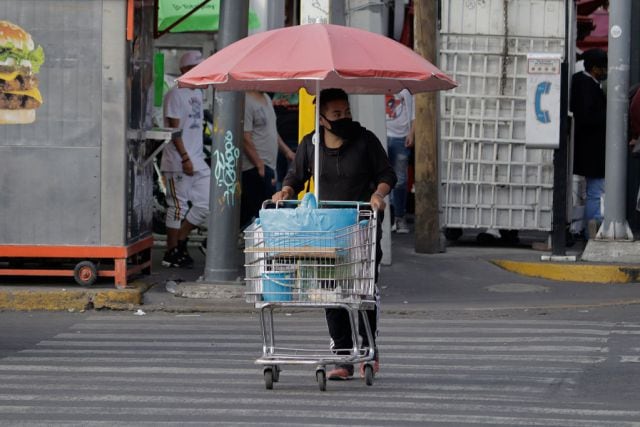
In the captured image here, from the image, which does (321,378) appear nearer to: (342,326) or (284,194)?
(342,326)

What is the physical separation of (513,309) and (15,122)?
4.42 meters

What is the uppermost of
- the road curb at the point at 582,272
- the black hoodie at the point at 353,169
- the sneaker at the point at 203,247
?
the black hoodie at the point at 353,169

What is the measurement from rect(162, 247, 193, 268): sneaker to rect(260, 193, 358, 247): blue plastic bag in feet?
20.4

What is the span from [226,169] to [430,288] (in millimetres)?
2283

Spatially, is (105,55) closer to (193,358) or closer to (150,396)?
(193,358)

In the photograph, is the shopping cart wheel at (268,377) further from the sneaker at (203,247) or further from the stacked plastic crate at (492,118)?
the stacked plastic crate at (492,118)

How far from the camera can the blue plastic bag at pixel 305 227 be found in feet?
25.6

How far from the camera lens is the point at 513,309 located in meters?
12.0

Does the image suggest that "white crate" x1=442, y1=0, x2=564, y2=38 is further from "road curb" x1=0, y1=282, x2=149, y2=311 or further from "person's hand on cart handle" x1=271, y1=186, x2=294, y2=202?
"person's hand on cart handle" x1=271, y1=186, x2=294, y2=202

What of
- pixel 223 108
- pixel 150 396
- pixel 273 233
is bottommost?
pixel 150 396

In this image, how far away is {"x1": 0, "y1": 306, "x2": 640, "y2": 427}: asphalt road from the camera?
7531mm

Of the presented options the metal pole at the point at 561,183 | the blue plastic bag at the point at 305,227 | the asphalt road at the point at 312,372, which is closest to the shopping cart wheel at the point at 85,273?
the asphalt road at the point at 312,372

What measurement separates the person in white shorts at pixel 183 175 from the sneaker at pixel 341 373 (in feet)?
17.7

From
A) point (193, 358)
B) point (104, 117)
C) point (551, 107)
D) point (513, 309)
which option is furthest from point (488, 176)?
point (193, 358)
